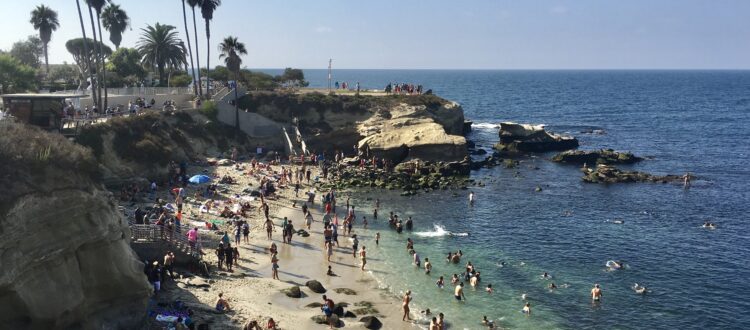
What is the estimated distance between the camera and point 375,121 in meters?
66.5

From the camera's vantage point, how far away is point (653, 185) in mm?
54469

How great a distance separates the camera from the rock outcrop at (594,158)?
210ft

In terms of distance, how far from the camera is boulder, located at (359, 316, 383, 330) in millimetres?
23922

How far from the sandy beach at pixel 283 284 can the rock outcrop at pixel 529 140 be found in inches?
1492

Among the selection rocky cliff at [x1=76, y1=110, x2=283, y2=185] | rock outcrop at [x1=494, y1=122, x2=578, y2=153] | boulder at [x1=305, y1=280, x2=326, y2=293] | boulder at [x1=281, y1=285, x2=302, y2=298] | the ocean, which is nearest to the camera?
boulder at [x1=281, y1=285, x2=302, y2=298]

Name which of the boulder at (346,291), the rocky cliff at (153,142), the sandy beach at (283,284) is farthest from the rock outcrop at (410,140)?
the boulder at (346,291)

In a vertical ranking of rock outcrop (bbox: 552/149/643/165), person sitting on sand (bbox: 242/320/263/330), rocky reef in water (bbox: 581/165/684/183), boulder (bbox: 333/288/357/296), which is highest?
rock outcrop (bbox: 552/149/643/165)

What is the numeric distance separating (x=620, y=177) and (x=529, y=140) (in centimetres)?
1785

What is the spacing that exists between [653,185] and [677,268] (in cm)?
2333

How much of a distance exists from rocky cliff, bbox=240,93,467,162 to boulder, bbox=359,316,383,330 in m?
34.9

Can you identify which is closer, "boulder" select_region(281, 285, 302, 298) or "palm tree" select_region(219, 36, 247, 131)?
"boulder" select_region(281, 285, 302, 298)

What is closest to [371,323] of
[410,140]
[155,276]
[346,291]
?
[346,291]

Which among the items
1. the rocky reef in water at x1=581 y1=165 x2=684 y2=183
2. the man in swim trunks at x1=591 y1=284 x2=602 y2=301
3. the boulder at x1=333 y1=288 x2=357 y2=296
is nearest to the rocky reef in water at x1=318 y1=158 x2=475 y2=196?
the rocky reef in water at x1=581 y1=165 x2=684 y2=183

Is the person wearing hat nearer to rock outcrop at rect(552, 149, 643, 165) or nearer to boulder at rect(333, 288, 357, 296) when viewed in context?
boulder at rect(333, 288, 357, 296)
